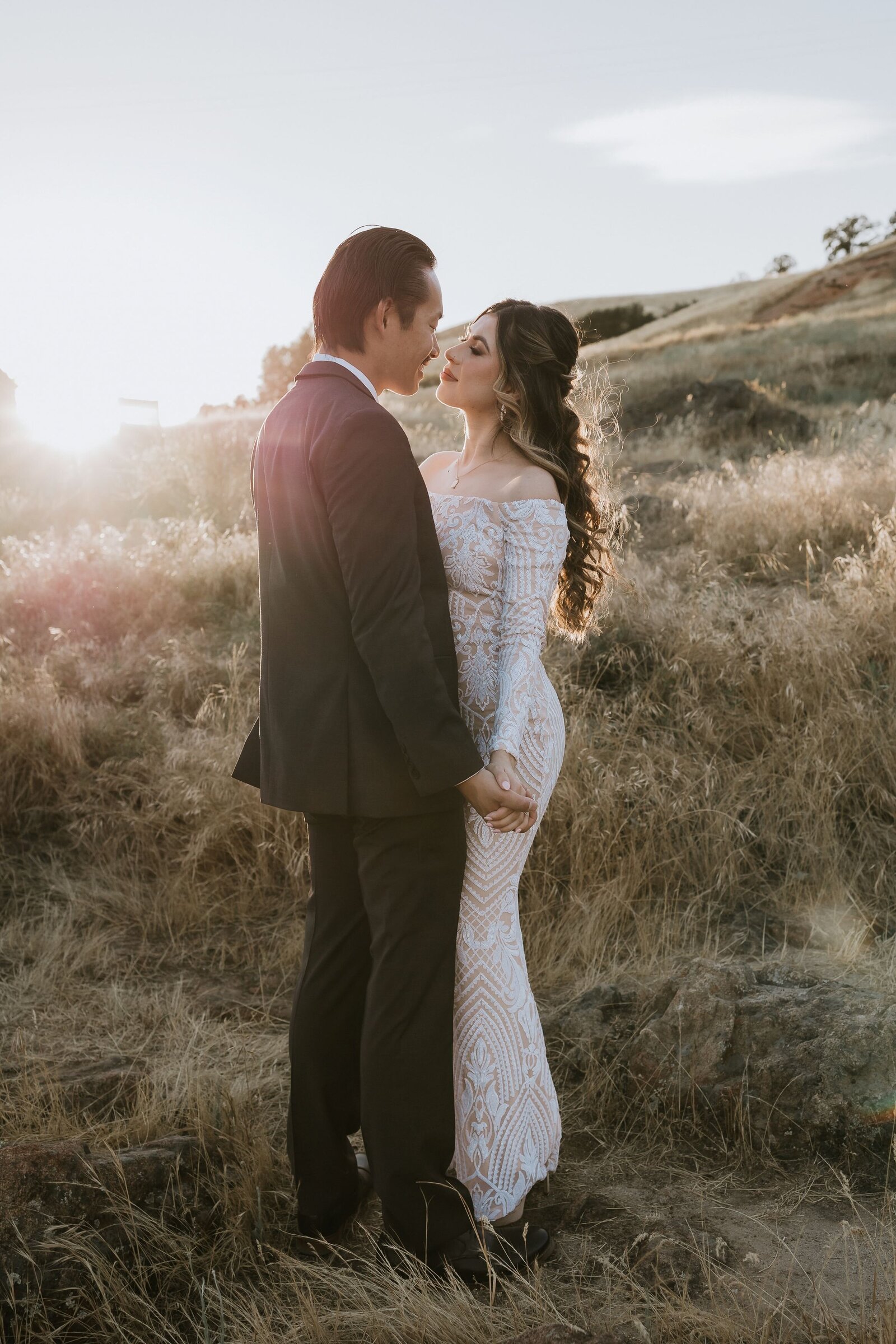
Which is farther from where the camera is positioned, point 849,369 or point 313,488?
point 849,369

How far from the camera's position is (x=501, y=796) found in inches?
79.4

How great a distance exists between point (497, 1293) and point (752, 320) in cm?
3403

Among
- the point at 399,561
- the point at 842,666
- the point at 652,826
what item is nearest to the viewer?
the point at 399,561

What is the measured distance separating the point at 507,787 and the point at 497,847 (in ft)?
0.95

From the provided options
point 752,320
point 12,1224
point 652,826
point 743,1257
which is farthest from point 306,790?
point 752,320

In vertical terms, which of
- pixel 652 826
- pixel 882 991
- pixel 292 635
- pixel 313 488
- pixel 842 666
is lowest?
pixel 882 991

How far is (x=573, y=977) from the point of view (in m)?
3.43

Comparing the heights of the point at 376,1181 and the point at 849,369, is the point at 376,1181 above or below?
below

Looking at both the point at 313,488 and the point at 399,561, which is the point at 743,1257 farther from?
the point at 313,488

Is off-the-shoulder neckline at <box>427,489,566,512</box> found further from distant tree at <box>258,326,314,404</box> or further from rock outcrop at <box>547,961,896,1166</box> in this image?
distant tree at <box>258,326,314,404</box>

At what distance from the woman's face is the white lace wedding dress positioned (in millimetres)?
281

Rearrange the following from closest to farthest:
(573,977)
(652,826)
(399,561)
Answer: (399,561)
(573,977)
(652,826)

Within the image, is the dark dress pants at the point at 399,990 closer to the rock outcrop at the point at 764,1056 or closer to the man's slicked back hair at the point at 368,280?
the rock outcrop at the point at 764,1056

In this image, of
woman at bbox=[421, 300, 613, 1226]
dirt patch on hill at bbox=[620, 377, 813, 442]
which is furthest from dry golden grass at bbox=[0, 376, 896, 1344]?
dirt patch on hill at bbox=[620, 377, 813, 442]
